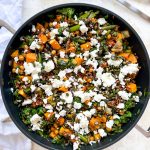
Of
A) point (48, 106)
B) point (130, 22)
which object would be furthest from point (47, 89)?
point (130, 22)

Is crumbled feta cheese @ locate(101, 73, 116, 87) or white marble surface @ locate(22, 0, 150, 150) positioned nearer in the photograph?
crumbled feta cheese @ locate(101, 73, 116, 87)

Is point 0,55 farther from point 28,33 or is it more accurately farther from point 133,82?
point 133,82

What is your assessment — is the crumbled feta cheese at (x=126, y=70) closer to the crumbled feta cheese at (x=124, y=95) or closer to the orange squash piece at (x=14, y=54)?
the crumbled feta cheese at (x=124, y=95)

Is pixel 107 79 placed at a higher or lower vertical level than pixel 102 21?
lower

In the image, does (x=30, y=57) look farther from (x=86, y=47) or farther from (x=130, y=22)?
(x=130, y=22)

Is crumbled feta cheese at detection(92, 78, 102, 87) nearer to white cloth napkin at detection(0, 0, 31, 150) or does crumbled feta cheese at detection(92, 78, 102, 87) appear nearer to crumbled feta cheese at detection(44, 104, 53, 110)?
crumbled feta cheese at detection(44, 104, 53, 110)

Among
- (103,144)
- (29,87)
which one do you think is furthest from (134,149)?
(29,87)

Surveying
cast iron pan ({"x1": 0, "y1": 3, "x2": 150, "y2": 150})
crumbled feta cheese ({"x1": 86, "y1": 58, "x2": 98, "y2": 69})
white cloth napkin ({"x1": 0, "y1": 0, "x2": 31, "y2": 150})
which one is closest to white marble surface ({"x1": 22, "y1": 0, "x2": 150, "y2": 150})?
white cloth napkin ({"x1": 0, "y1": 0, "x2": 31, "y2": 150})
